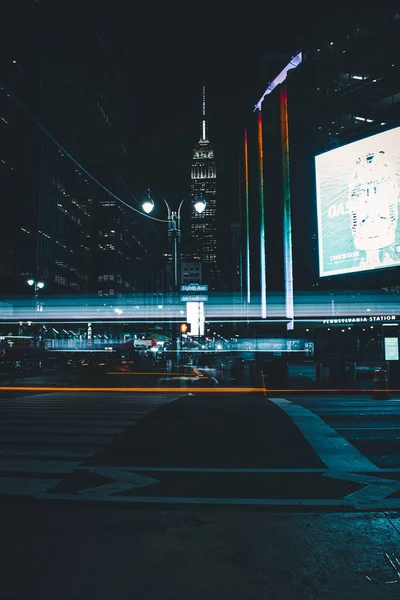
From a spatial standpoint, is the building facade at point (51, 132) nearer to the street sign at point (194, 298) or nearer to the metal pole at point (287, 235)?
the metal pole at point (287, 235)

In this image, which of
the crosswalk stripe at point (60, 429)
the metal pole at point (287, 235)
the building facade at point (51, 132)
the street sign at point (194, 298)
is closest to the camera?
the crosswalk stripe at point (60, 429)

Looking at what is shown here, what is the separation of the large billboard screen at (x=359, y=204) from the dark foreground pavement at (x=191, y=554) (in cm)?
2115

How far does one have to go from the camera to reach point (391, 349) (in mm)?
23938

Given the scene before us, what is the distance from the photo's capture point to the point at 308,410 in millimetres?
14758

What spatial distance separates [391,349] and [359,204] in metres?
7.66

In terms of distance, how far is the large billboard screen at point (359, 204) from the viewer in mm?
24766

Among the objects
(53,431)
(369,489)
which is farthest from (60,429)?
(369,489)

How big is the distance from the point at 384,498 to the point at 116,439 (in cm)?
555

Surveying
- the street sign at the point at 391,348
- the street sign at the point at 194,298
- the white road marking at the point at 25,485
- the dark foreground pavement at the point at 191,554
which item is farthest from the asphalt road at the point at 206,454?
the street sign at the point at 194,298

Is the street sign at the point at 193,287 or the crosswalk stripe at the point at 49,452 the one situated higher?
the street sign at the point at 193,287

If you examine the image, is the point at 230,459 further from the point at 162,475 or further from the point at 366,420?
the point at 366,420

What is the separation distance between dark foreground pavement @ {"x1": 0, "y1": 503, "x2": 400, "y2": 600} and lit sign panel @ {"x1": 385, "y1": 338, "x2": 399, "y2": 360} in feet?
63.7

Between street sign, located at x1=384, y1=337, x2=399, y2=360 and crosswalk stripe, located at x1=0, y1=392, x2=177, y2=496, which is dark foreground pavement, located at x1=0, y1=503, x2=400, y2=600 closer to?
crosswalk stripe, located at x1=0, y1=392, x2=177, y2=496

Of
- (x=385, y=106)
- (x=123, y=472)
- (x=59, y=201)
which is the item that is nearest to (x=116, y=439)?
(x=123, y=472)
